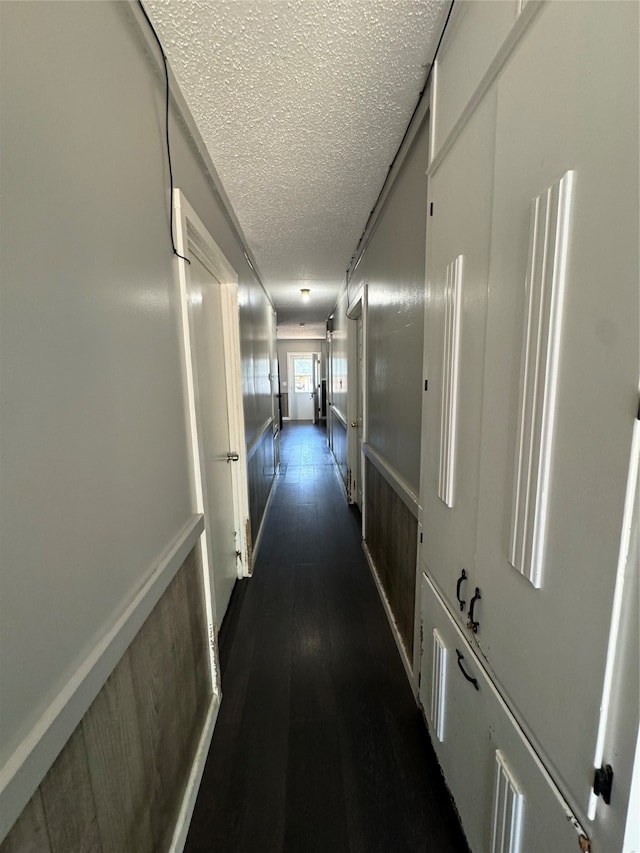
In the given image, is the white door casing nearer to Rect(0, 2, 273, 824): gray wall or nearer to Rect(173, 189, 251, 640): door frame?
Rect(173, 189, 251, 640): door frame

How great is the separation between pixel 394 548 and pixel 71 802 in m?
1.60

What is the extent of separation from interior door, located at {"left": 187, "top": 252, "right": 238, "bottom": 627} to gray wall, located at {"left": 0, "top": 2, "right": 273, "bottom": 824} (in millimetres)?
642

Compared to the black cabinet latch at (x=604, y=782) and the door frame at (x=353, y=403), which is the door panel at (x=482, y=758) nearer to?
the black cabinet latch at (x=604, y=782)

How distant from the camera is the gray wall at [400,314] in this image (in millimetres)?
1504

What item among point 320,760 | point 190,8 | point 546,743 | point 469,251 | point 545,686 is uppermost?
point 190,8

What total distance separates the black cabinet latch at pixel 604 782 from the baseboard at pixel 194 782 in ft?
4.00

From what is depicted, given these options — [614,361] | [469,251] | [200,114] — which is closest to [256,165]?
[200,114]

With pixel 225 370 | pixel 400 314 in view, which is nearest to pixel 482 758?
pixel 400 314

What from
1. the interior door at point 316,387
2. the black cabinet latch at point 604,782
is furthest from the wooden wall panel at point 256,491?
the interior door at point 316,387

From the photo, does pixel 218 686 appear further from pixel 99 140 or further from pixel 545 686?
pixel 99 140

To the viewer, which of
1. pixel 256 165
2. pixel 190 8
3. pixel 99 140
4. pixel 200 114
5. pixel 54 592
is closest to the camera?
pixel 54 592

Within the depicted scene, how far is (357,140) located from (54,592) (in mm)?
1937

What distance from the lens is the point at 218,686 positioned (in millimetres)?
1591

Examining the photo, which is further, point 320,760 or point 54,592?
point 320,760
